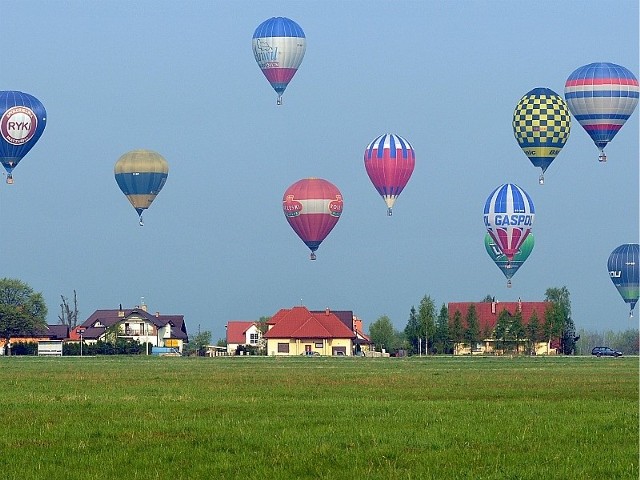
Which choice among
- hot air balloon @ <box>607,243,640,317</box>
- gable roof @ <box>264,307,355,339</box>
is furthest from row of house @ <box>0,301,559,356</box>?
hot air balloon @ <box>607,243,640,317</box>

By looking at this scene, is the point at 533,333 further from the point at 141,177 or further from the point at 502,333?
the point at 141,177

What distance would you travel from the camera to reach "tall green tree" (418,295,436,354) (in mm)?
137500

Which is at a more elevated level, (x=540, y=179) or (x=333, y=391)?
(x=540, y=179)

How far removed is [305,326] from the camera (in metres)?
137

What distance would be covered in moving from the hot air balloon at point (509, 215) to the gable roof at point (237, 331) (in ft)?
246

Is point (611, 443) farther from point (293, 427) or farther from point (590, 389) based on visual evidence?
point (590, 389)

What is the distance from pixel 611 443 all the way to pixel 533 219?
79.5m

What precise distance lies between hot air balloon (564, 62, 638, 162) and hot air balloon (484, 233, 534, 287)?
18.3 metres

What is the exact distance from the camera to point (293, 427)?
26.7m

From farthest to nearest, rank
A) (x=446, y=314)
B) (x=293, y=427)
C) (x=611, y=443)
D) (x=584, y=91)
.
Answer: (x=446, y=314), (x=584, y=91), (x=293, y=427), (x=611, y=443)

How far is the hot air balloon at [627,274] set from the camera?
380ft

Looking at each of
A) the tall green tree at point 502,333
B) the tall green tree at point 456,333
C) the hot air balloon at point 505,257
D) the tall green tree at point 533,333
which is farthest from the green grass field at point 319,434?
the tall green tree at point 533,333

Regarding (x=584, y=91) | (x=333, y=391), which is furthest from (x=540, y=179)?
(x=333, y=391)

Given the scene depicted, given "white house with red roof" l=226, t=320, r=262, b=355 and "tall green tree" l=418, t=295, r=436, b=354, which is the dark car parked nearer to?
"tall green tree" l=418, t=295, r=436, b=354
